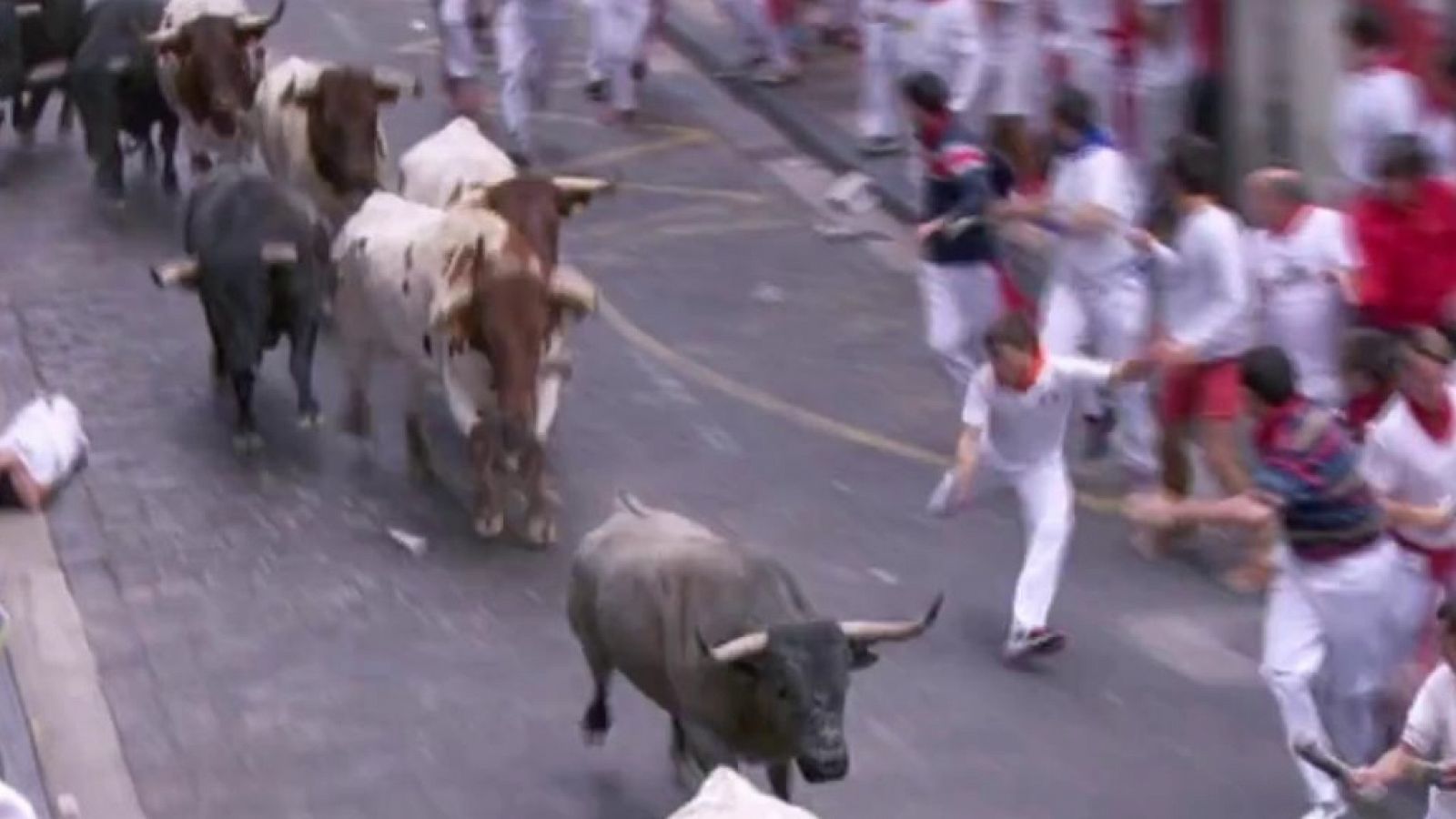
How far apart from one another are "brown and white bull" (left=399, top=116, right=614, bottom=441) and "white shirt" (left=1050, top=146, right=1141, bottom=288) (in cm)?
220

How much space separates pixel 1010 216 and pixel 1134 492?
4.73 ft

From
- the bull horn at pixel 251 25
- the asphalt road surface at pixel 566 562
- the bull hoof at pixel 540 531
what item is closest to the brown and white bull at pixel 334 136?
the asphalt road surface at pixel 566 562

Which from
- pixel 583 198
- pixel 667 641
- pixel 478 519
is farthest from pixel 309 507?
pixel 667 641

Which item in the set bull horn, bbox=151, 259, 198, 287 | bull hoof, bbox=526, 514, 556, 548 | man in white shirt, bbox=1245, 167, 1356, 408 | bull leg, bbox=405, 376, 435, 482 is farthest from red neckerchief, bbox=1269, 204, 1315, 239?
bull horn, bbox=151, 259, 198, 287

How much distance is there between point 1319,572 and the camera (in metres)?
10.6

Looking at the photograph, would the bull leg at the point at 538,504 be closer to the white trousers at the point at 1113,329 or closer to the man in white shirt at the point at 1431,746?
the white trousers at the point at 1113,329

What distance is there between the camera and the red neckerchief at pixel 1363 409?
11656 millimetres

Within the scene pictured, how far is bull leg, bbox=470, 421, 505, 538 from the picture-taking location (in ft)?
47.0

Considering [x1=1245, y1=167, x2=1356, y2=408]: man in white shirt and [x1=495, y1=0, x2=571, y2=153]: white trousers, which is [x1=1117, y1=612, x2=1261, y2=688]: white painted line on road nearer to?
[x1=1245, y1=167, x2=1356, y2=408]: man in white shirt

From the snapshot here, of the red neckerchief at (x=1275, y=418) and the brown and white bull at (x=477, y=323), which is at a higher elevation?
the red neckerchief at (x=1275, y=418)

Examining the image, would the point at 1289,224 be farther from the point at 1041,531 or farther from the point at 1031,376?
the point at 1041,531

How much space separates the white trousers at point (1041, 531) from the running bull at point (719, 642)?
5.89 ft

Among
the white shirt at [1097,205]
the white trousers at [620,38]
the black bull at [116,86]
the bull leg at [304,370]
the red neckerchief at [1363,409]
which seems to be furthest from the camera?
the white trousers at [620,38]

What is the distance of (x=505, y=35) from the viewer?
21281 mm
